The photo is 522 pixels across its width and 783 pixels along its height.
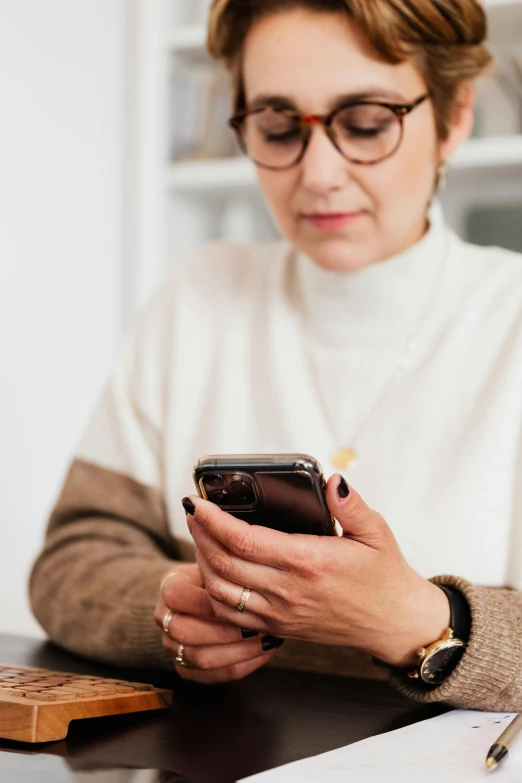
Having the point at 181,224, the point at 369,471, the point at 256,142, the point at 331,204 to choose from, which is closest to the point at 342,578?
the point at 369,471

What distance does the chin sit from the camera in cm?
126

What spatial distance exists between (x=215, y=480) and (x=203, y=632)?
0.21 m

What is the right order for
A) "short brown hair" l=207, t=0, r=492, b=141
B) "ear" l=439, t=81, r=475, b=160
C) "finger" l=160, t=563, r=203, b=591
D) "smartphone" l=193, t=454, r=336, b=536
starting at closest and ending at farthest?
"smartphone" l=193, t=454, r=336, b=536
"finger" l=160, t=563, r=203, b=591
"short brown hair" l=207, t=0, r=492, b=141
"ear" l=439, t=81, r=475, b=160

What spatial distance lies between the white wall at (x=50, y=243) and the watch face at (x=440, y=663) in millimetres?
1616

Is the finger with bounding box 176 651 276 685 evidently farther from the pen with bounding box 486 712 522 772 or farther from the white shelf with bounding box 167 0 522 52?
the white shelf with bounding box 167 0 522 52

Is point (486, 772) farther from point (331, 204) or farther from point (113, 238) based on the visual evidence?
point (113, 238)

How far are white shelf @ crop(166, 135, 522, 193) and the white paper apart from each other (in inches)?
60.4

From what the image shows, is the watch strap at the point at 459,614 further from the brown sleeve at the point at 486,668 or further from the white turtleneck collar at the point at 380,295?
the white turtleneck collar at the point at 380,295

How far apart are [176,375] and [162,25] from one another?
4.67 ft

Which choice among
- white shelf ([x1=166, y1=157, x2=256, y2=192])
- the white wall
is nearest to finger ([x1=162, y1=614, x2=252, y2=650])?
the white wall

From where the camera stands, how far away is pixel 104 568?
45.9 inches

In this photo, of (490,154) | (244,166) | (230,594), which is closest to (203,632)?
(230,594)

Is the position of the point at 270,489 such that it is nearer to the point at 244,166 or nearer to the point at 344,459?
the point at 344,459

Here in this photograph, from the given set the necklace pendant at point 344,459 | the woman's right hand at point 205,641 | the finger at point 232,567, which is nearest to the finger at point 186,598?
the woman's right hand at point 205,641
